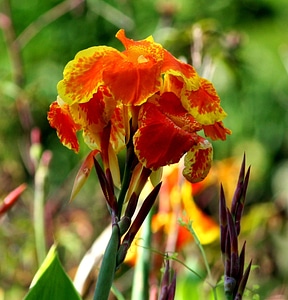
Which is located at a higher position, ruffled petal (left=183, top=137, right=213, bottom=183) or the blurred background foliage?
ruffled petal (left=183, top=137, right=213, bottom=183)

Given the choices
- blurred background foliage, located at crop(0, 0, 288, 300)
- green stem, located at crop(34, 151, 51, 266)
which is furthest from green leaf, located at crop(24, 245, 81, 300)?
blurred background foliage, located at crop(0, 0, 288, 300)

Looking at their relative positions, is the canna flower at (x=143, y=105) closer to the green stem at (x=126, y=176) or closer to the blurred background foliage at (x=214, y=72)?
the green stem at (x=126, y=176)

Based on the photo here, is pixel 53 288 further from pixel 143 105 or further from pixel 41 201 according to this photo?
pixel 41 201

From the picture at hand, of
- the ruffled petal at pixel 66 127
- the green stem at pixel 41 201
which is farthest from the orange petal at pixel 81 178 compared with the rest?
the green stem at pixel 41 201

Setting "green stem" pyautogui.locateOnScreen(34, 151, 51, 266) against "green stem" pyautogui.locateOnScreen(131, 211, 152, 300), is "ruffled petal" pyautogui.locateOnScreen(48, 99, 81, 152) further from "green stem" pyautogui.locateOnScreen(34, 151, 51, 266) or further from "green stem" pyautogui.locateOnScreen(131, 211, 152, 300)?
"green stem" pyautogui.locateOnScreen(34, 151, 51, 266)

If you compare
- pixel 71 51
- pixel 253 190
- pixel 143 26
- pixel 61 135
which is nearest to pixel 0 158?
pixel 71 51

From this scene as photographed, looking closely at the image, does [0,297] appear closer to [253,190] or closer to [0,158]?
[0,158]

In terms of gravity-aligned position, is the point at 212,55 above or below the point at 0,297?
above
